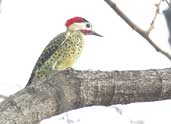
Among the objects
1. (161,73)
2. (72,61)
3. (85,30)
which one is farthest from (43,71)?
(161,73)

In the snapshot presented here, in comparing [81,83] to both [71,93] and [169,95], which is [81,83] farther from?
[169,95]

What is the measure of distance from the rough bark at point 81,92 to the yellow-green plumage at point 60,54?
1.62 m

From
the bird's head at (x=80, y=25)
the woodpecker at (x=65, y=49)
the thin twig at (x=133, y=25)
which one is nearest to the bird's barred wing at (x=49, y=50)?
the woodpecker at (x=65, y=49)

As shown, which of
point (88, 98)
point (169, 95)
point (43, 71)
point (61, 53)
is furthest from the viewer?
point (61, 53)

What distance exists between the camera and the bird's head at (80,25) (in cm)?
382

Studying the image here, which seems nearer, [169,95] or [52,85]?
[52,85]

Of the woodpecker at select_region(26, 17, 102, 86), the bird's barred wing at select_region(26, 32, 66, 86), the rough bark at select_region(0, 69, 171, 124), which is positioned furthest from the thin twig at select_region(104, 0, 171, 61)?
the bird's barred wing at select_region(26, 32, 66, 86)

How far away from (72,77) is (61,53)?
2.02m

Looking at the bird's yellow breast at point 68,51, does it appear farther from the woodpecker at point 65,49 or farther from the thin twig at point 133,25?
the thin twig at point 133,25

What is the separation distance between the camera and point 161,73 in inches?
86.8

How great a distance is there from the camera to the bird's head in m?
3.82

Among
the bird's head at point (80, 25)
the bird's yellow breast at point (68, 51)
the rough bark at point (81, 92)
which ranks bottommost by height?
the rough bark at point (81, 92)

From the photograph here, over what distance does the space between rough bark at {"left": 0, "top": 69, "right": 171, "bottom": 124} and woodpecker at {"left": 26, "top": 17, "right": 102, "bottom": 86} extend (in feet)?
5.31

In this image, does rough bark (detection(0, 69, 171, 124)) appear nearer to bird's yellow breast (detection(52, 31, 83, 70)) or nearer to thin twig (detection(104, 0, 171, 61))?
thin twig (detection(104, 0, 171, 61))
